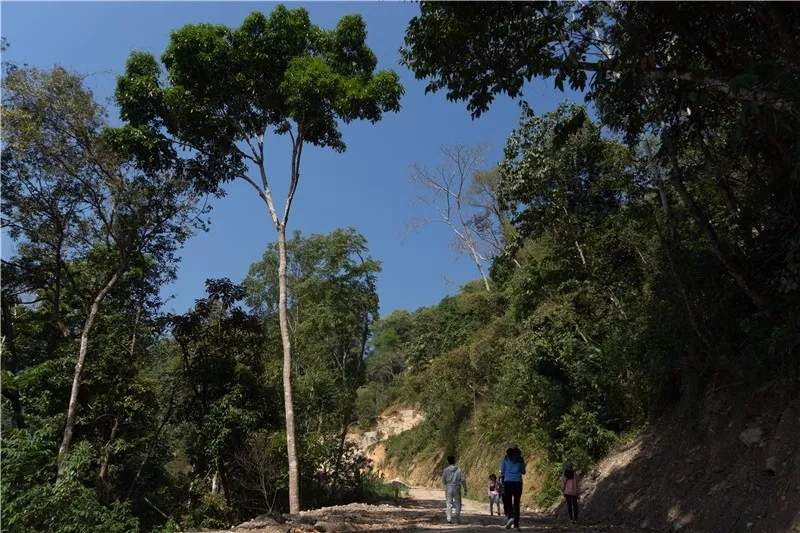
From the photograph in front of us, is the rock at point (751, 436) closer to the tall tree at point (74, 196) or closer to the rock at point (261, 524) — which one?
the rock at point (261, 524)

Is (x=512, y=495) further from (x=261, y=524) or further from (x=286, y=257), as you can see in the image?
(x=286, y=257)

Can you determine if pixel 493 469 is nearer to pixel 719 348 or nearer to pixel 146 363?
pixel 146 363

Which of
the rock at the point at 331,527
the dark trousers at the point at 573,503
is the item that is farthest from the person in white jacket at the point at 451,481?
the dark trousers at the point at 573,503

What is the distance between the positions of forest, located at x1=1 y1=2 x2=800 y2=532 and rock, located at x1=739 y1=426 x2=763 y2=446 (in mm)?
918

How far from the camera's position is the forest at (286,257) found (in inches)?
336

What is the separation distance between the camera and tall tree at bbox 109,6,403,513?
14.0m

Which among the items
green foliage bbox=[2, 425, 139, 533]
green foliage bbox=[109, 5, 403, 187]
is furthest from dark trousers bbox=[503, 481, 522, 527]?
green foliage bbox=[109, 5, 403, 187]

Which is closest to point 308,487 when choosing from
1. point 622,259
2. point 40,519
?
point 40,519

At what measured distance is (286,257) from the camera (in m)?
17.9

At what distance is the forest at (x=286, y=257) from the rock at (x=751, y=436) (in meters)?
0.92

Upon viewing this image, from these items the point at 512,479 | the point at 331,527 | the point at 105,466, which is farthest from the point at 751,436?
the point at 105,466

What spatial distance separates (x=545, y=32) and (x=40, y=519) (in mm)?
11781

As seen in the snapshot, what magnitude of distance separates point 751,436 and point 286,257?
13.1 metres

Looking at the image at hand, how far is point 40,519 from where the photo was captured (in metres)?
10.2
